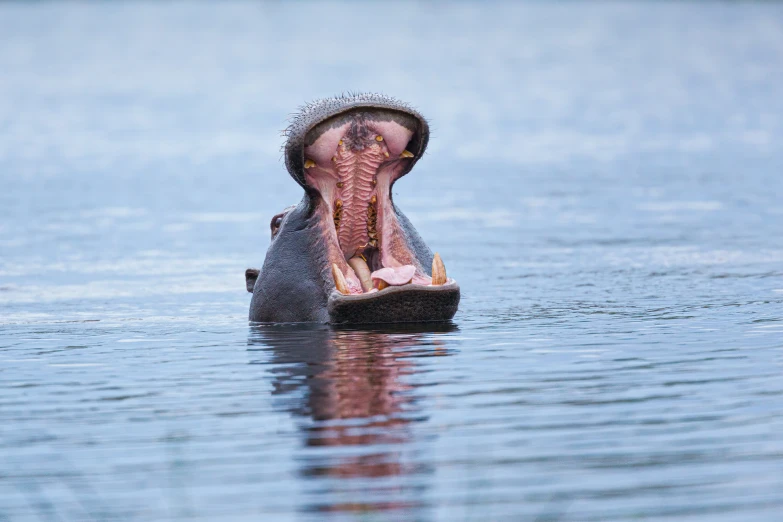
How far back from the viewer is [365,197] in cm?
960

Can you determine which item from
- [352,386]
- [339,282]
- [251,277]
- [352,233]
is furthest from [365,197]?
[352,386]

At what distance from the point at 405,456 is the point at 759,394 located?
1954 mm

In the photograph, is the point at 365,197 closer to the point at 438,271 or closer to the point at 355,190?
the point at 355,190

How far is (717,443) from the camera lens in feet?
20.3

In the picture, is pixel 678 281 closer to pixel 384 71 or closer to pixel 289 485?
pixel 289 485

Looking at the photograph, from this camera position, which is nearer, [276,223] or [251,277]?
[276,223]

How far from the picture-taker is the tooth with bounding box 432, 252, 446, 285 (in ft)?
30.2

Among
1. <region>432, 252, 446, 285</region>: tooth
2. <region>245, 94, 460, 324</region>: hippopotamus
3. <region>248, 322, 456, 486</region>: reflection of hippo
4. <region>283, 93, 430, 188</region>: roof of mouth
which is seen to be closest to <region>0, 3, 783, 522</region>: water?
<region>248, 322, 456, 486</region>: reflection of hippo

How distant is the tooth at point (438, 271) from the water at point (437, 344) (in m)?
0.35

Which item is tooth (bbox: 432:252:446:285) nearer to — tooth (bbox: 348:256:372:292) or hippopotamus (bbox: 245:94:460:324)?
hippopotamus (bbox: 245:94:460:324)

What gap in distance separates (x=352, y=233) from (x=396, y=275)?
17.9 inches

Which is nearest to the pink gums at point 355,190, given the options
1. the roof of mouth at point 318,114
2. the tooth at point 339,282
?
the roof of mouth at point 318,114

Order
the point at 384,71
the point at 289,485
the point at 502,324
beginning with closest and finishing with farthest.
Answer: the point at 289,485, the point at 502,324, the point at 384,71

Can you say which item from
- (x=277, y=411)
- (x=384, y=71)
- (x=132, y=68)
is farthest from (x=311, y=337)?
(x=132, y=68)
